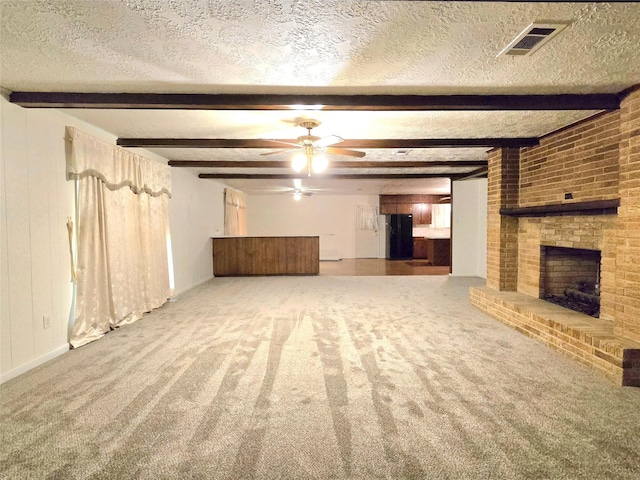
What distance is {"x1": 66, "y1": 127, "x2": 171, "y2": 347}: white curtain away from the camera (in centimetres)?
332

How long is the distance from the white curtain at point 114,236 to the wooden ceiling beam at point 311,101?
65 centimetres

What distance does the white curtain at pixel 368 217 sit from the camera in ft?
37.2

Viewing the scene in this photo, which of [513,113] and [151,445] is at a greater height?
[513,113]

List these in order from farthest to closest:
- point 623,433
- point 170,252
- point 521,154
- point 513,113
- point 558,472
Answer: point 170,252
point 521,154
point 513,113
point 623,433
point 558,472

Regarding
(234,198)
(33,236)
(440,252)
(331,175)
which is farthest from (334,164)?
(440,252)

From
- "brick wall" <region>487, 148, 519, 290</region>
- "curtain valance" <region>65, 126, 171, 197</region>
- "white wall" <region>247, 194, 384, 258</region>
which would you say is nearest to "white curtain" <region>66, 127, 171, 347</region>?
"curtain valance" <region>65, 126, 171, 197</region>

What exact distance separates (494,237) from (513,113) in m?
1.99

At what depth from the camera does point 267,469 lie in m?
1.61

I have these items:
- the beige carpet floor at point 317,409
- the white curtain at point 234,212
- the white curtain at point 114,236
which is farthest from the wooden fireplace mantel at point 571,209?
the white curtain at point 234,212

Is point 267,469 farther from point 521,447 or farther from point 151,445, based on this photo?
point 521,447

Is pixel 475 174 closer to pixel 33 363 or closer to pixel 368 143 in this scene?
pixel 368 143

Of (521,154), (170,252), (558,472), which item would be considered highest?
(521,154)

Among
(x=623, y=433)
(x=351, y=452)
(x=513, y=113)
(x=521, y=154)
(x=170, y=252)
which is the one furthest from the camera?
(x=170, y=252)

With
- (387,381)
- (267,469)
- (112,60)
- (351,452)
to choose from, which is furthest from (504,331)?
(112,60)
